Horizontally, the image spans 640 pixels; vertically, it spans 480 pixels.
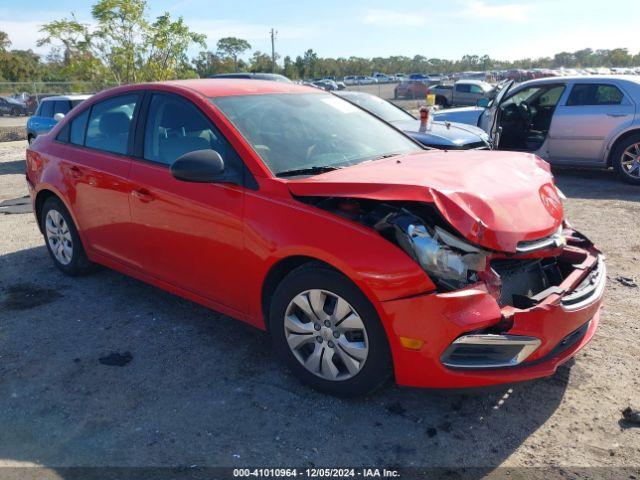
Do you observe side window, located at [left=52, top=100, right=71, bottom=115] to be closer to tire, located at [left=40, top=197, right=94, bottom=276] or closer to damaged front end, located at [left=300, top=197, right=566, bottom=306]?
tire, located at [left=40, top=197, right=94, bottom=276]

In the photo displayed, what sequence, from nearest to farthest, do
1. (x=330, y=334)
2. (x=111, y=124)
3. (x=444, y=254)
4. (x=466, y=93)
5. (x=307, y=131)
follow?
(x=444, y=254) → (x=330, y=334) → (x=307, y=131) → (x=111, y=124) → (x=466, y=93)

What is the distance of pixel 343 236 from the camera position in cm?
295

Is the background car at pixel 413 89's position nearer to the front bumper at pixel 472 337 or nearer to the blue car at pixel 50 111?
the blue car at pixel 50 111

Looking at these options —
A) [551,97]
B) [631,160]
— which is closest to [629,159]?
[631,160]

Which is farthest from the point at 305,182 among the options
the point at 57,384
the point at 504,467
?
the point at 57,384

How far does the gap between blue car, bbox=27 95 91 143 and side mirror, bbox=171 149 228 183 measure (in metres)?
10.6

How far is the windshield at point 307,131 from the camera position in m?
3.60

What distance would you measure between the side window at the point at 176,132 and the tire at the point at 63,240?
4.78 feet

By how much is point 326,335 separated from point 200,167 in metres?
1.24

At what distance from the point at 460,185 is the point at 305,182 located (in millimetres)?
862

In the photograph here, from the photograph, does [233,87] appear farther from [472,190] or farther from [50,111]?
[50,111]

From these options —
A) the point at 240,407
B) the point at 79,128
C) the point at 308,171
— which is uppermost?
the point at 79,128

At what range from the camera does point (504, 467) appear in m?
2.66

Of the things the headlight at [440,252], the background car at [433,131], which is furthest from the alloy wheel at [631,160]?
the headlight at [440,252]
